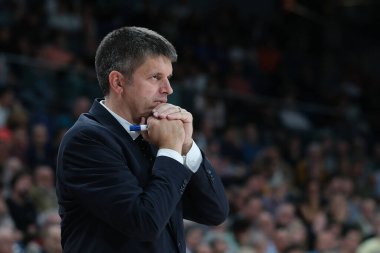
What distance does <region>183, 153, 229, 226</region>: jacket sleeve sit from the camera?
2664 mm

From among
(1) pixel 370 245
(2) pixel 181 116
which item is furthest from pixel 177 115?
(1) pixel 370 245

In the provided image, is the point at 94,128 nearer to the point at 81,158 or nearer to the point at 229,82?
the point at 81,158

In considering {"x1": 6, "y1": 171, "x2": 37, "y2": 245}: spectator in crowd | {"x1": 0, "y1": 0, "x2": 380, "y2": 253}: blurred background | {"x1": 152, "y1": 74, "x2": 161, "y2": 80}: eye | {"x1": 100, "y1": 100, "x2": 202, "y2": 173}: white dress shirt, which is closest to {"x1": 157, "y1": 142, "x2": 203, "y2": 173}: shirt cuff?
{"x1": 100, "y1": 100, "x2": 202, "y2": 173}: white dress shirt

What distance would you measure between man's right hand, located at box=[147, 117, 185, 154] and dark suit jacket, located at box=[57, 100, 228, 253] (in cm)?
5

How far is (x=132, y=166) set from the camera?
102 inches

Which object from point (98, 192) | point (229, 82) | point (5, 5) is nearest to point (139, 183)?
point (98, 192)

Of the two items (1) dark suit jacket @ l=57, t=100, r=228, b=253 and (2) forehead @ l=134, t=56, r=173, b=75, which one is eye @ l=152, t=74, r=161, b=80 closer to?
(2) forehead @ l=134, t=56, r=173, b=75

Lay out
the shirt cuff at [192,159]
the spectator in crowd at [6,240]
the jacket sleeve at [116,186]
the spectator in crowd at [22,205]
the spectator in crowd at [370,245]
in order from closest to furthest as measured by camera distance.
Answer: the jacket sleeve at [116,186], the shirt cuff at [192,159], the spectator in crowd at [6,240], the spectator in crowd at [22,205], the spectator in crowd at [370,245]

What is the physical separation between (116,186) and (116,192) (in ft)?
0.07

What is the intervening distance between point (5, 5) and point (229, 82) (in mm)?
3498

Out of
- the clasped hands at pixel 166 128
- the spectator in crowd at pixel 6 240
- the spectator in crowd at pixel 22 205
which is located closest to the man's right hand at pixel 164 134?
the clasped hands at pixel 166 128

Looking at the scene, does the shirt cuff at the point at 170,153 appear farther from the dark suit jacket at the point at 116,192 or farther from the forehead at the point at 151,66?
the forehead at the point at 151,66

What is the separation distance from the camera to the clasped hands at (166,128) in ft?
8.39

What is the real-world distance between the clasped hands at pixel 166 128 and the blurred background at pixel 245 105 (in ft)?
11.5
